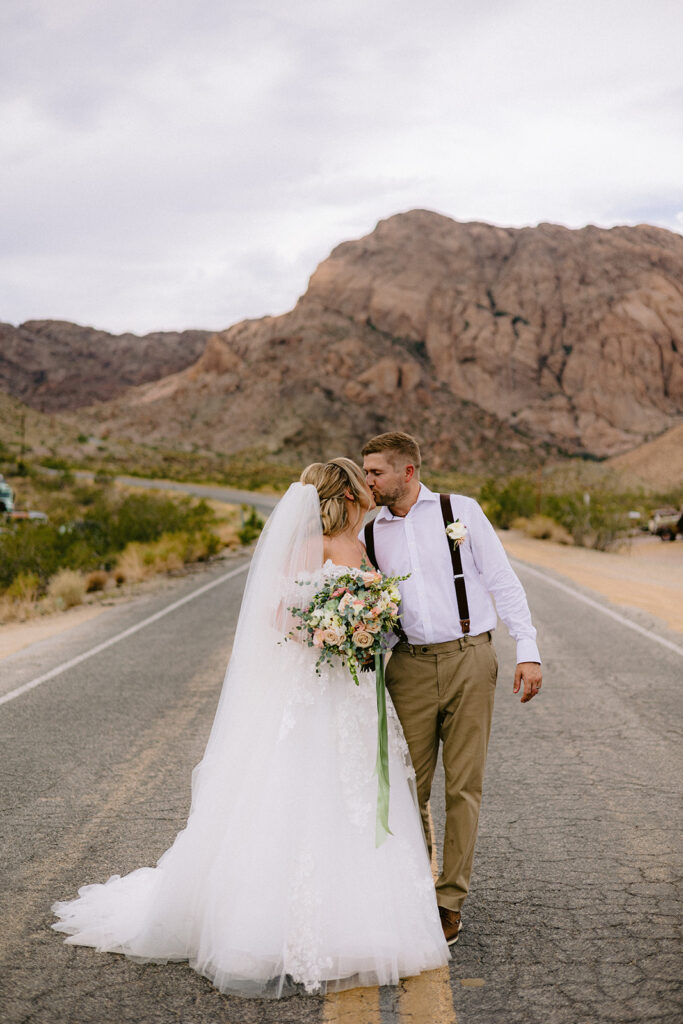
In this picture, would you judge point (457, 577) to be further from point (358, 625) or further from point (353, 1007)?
point (353, 1007)

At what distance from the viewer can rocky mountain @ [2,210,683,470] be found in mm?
90188

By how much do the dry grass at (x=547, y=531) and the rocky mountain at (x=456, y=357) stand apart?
51631 millimetres

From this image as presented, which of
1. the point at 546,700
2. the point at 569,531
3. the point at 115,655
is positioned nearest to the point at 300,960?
the point at 546,700

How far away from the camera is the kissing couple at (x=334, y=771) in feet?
11.8

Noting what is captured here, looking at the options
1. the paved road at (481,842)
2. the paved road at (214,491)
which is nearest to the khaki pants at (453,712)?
the paved road at (481,842)

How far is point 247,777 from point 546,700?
4.93m

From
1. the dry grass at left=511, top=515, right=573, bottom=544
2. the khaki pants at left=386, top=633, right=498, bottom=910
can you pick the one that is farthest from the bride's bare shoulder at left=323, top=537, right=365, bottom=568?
the dry grass at left=511, top=515, right=573, bottom=544

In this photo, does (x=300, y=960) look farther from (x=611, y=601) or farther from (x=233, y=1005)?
(x=611, y=601)

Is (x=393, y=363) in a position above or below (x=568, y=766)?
above

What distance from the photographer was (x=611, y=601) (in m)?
15.4

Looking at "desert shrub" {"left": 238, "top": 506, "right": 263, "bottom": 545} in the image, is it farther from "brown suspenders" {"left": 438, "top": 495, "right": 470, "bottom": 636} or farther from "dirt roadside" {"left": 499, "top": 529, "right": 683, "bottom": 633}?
"brown suspenders" {"left": 438, "top": 495, "right": 470, "bottom": 636}

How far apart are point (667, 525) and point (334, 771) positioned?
32.9 metres

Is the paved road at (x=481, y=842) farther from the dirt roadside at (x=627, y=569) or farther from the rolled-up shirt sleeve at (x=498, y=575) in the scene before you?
the dirt roadside at (x=627, y=569)

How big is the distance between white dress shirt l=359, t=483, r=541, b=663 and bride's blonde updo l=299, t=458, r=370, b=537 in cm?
25
